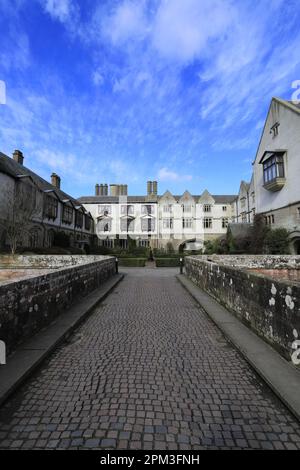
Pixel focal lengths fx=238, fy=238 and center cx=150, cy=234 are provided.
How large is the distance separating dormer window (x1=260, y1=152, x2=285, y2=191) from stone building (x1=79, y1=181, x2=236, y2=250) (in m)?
17.7

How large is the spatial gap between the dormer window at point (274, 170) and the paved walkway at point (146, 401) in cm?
2309

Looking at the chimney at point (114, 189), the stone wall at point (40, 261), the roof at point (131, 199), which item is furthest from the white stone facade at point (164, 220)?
the stone wall at point (40, 261)

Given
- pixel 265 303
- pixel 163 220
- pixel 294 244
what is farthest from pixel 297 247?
pixel 163 220

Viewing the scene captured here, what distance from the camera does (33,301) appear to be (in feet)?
14.3

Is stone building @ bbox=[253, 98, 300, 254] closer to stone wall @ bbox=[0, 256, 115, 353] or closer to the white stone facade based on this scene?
the white stone facade

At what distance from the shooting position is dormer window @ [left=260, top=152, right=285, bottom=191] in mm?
23291

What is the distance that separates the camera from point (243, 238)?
87.4 feet

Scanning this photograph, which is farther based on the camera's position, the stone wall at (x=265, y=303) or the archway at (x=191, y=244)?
the archway at (x=191, y=244)

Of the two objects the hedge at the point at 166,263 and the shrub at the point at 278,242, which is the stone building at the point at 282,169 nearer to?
the shrub at the point at 278,242

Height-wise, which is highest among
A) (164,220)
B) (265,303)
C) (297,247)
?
(164,220)

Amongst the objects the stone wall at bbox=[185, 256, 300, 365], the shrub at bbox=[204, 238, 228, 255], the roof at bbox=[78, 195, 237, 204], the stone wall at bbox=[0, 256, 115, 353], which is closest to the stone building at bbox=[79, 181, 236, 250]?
the roof at bbox=[78, 195, 237, 204]

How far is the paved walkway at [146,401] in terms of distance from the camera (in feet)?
6.93

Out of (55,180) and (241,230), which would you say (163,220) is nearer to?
(241,230)

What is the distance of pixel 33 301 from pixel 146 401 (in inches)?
109
